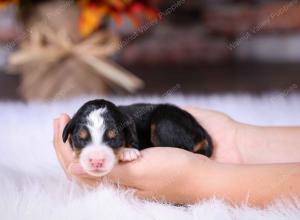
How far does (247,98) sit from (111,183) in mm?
919

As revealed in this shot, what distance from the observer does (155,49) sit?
4117 millimetres

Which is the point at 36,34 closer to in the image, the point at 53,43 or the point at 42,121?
the point at 53,43

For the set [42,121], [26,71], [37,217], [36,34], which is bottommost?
[37,217]

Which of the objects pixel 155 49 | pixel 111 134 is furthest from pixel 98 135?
pixel 155 49

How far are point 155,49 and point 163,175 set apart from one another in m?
3.19

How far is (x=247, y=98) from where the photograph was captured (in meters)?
1.82

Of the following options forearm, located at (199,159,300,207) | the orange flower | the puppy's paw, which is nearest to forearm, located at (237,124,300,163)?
forearm, located at (199,159,300,207)

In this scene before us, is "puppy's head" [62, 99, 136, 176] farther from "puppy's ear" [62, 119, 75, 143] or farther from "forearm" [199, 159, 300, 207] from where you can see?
"forearm" [199, 159, 300, 207]

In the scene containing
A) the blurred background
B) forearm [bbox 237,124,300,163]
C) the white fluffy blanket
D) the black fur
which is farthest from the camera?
the blurred background

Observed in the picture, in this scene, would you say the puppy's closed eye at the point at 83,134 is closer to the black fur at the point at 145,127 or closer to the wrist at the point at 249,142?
the black fur at the point at 145,127

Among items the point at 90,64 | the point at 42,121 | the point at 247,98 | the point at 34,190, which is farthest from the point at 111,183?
the point at 90,64

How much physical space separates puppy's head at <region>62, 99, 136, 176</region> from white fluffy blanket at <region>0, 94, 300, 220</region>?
0.07m

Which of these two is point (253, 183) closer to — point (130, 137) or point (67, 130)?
point (130, 137)

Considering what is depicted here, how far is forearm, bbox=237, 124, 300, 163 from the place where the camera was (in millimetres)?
1253
